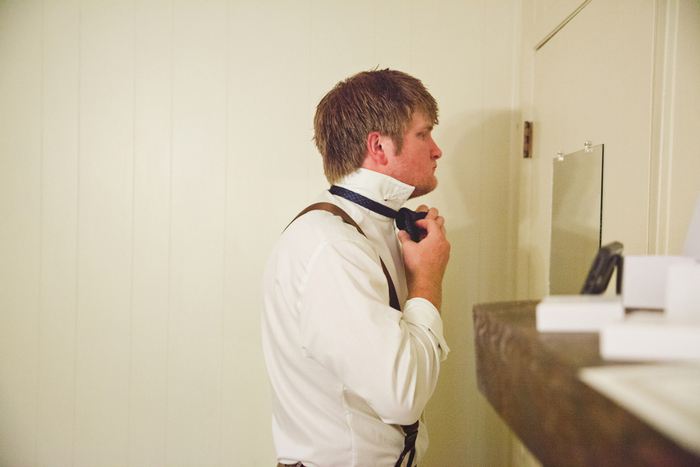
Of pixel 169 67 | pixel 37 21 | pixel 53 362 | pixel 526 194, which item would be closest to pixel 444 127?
pixel 526 194

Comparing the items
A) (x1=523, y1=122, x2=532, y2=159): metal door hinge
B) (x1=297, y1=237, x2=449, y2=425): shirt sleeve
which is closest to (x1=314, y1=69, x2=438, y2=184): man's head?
(x1=297, y1=237, x2=449, y2=425): shirt sleeve

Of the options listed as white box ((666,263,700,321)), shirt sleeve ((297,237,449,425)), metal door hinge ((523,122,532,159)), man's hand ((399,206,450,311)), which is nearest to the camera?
white box ((666,263,700,321))

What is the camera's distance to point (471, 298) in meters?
1.53

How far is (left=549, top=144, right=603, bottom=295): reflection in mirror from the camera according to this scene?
1026mm

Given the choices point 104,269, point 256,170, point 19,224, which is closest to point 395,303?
point 256,170

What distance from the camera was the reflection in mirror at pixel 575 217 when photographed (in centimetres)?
103

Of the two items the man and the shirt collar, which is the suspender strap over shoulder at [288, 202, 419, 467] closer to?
the man

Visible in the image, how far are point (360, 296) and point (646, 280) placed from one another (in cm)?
45

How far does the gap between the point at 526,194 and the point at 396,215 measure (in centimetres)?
66

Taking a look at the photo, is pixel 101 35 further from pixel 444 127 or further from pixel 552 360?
pixel 552 360

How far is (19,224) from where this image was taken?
58.7 inches

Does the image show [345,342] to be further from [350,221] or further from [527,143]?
[527,143]

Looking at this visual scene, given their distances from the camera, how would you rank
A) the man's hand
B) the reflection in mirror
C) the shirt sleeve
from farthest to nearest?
the reflection in mirror → the man's hand → the shirt sleeve

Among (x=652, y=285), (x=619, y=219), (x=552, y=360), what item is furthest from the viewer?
(x=619, y=219)
